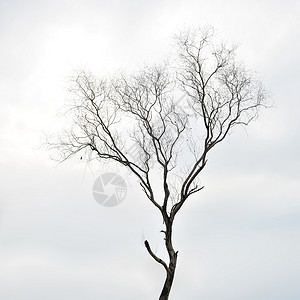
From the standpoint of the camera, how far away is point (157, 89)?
12.3 meters

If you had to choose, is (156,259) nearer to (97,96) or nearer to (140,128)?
(140,128)

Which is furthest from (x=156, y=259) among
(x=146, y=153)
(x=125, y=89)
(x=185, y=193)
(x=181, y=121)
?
(x=125, y=89)

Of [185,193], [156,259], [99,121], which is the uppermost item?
[99,121]

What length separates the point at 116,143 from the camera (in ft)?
40.3

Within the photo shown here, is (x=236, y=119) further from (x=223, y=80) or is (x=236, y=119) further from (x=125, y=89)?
(x=125, y=89)

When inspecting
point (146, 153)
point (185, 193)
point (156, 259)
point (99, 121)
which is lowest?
point (156, 259)

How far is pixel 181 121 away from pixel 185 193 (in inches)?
66.0

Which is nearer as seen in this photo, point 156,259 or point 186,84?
point 156,259

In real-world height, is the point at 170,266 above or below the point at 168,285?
above

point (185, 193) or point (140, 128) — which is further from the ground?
point (140, 128)

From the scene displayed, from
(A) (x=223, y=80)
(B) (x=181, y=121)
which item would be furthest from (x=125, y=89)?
(A) (x=223, y=80)

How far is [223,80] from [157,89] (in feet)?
4.98

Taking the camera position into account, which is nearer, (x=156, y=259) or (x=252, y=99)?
(x=156, y=259)

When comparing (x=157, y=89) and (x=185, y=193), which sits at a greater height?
(x=157, y=89)
